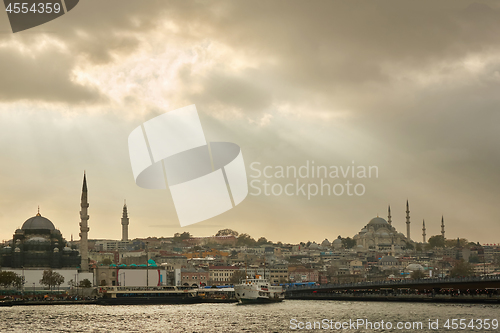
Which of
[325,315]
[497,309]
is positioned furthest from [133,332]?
[497,309]

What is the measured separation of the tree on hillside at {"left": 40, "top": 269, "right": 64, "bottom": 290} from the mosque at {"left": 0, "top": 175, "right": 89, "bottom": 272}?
221 inches

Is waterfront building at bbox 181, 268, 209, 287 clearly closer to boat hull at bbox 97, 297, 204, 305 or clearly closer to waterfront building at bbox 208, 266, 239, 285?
waterfront building at bbox 208, 266, 239, 285

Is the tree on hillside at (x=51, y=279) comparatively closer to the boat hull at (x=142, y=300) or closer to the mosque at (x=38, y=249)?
the mosque at (x=38, y=249)

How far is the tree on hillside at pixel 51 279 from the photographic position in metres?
91.5

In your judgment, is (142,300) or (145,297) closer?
(142,300)

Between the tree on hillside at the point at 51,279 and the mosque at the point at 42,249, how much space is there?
5621mm

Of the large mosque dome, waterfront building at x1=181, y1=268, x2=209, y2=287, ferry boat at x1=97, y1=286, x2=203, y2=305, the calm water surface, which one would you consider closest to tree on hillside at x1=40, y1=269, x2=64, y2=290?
the large mosque dome

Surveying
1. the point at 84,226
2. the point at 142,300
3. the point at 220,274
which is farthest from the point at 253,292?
the point at 220,274

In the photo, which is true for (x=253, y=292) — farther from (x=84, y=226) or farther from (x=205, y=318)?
(x=84, y=226)

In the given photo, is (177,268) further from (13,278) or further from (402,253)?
(402,253)

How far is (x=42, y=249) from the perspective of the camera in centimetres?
10006

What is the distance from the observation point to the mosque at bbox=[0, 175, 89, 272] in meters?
99.1

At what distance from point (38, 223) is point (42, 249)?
4403 millimetres

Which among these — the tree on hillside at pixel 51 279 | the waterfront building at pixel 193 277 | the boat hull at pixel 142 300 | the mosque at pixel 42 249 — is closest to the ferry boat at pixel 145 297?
the boat hull at pixel 142 300
